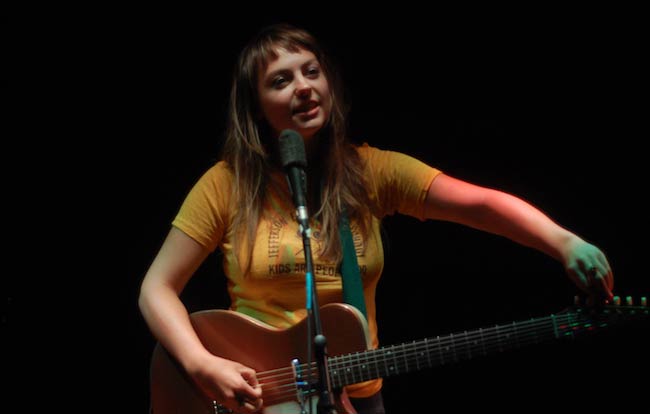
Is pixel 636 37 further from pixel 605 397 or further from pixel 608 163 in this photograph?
pixel 605 397

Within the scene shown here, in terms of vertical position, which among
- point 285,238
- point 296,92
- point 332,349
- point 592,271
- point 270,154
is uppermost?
point 296,92

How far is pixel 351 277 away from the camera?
77.6 inches

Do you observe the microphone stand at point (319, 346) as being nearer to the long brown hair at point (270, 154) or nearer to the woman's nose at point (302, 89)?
the long brown hair at point (270, 154)

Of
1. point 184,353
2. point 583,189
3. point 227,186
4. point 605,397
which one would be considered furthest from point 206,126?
point 605,397

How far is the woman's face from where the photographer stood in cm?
203

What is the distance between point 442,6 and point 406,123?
1.70 feet

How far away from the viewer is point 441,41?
280 cm

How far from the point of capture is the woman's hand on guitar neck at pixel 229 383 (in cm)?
181

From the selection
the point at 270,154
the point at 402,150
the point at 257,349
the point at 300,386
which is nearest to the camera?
the point at 300,386

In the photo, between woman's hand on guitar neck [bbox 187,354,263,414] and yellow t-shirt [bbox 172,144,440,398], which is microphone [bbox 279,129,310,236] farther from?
woman's hand on guitar neck [bbox 187,354,263,414]

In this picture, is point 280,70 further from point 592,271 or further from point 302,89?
point 592,271

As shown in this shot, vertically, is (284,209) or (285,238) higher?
(284,209)

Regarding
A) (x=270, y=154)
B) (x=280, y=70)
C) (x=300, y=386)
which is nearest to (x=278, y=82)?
(x=280, y=70)

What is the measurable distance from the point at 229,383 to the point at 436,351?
1.91 feet
